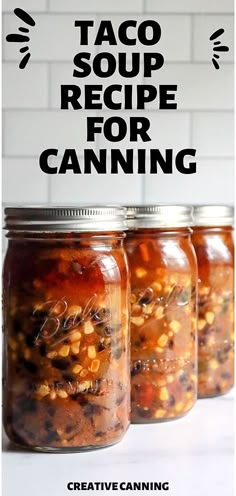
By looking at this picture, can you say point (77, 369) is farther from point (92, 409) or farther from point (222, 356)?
point (222, 356)

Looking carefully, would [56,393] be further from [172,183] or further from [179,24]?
[179,24]

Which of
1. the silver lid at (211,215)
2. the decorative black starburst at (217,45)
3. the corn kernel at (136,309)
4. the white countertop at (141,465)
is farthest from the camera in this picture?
the decorative black starburst at (217,45)

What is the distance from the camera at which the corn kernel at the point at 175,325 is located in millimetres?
976

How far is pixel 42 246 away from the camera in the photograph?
33.7 inches

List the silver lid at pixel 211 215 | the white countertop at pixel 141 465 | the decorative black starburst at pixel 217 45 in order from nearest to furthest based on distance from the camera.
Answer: the white countertop at pixel 141 465 < the silver lid at pixel 211 215 < the decorative black starburst at pixel 217 45

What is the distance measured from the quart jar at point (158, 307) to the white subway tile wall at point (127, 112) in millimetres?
415

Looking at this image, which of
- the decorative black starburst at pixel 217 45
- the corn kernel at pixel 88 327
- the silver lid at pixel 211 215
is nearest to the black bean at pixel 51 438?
the corn kernel at pixel 88 327

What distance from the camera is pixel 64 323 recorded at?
845 millimetres

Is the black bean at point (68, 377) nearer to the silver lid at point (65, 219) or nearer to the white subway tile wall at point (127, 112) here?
the silver lid at point (65, 219)

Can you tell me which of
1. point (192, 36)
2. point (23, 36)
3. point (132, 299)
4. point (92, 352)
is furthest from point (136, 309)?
point (192, 36)

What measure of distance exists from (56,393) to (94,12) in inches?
29.2

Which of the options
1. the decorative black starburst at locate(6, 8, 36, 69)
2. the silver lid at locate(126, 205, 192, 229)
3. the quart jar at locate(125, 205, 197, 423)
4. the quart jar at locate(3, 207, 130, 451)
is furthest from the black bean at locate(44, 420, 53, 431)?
the decorative black starburst at locate(6, 8, 36, 69)

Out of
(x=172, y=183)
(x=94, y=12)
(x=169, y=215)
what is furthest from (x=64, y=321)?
(x=94, y=12)

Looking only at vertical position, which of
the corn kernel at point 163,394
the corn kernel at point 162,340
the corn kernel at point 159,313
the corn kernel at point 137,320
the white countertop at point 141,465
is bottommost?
the white countertop at point 141,465
